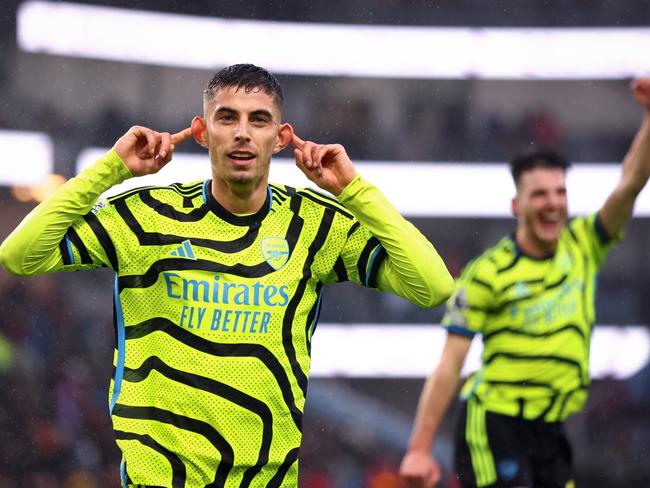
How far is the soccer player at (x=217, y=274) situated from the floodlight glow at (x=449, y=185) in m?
4.14

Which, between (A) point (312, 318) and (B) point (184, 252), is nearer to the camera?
(B) point (184, 252)

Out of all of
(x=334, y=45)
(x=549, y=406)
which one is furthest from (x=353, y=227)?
(x=334, y=45)

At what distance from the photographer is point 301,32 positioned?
7816 millimetres

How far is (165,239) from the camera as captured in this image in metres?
3.36

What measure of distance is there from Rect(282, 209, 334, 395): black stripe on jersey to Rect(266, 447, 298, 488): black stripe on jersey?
0.18 m

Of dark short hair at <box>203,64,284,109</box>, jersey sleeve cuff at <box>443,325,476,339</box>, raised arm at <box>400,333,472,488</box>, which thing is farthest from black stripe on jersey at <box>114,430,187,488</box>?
jersey sleeve cuff at <box>443,325,476,339</box>

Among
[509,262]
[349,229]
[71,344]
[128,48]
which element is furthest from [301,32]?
[349,229]

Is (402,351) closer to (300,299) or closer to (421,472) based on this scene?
(421,472)

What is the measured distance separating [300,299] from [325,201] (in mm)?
323

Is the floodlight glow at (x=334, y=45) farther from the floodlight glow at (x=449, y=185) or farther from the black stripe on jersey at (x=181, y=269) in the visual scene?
the black stripe on jersey at (x=181, y=269)

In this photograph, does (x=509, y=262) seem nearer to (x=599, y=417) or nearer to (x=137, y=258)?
(x=137, y=258)

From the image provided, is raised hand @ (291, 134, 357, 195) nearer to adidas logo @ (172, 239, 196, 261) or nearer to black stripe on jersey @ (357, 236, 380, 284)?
black stripe on jersey @ (357, 236, 380, 284)

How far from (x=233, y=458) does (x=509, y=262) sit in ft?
7.70

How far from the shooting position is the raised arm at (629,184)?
5.12 meters
